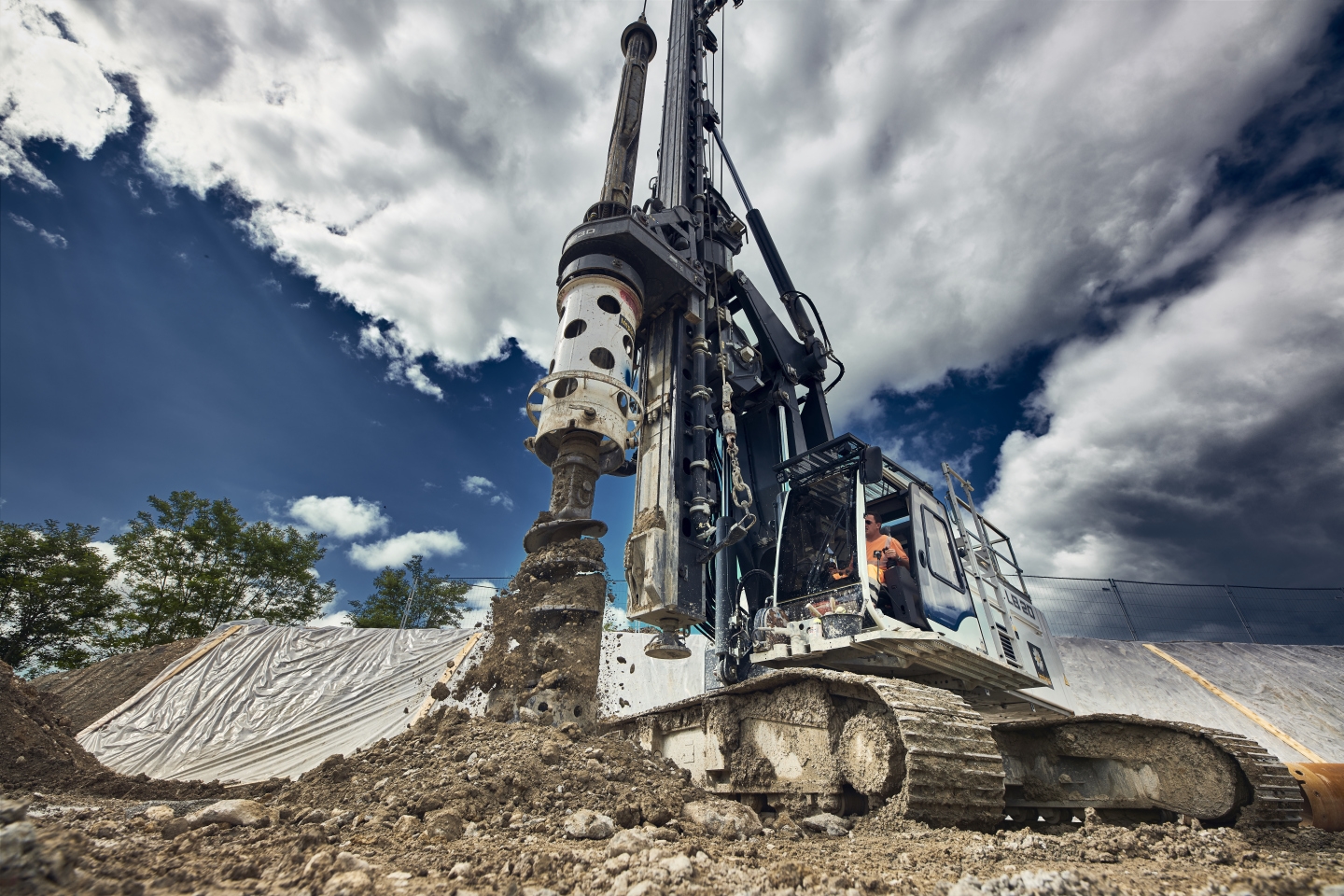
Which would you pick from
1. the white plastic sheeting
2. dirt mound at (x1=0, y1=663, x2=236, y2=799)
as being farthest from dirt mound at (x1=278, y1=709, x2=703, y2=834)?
the white plastic sheeting

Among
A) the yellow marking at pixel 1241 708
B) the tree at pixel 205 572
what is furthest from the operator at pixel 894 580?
the tree at pixel 205 572

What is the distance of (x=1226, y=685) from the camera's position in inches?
500

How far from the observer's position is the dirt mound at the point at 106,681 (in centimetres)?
1052

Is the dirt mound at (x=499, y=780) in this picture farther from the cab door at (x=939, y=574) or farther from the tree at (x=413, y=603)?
the tree at (x=413, y=603)

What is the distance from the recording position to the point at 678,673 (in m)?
13.8

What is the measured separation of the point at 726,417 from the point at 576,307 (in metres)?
1.85

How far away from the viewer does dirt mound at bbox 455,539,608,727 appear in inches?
162

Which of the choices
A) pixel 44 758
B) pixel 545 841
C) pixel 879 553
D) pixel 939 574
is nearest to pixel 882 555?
pixel 879 553

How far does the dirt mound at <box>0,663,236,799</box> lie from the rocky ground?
1675 millimetres

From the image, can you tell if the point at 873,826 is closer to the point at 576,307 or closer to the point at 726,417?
the point at 726,417

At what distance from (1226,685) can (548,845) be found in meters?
16.8

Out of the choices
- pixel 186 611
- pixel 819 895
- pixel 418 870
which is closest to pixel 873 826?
pixel 819 895

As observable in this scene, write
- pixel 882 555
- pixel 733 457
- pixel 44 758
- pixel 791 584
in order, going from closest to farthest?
pixel 44 758
pixel 882 555
pixel 733 457
pixel 791 584

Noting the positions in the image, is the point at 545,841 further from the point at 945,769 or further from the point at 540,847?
the point at 945,769
